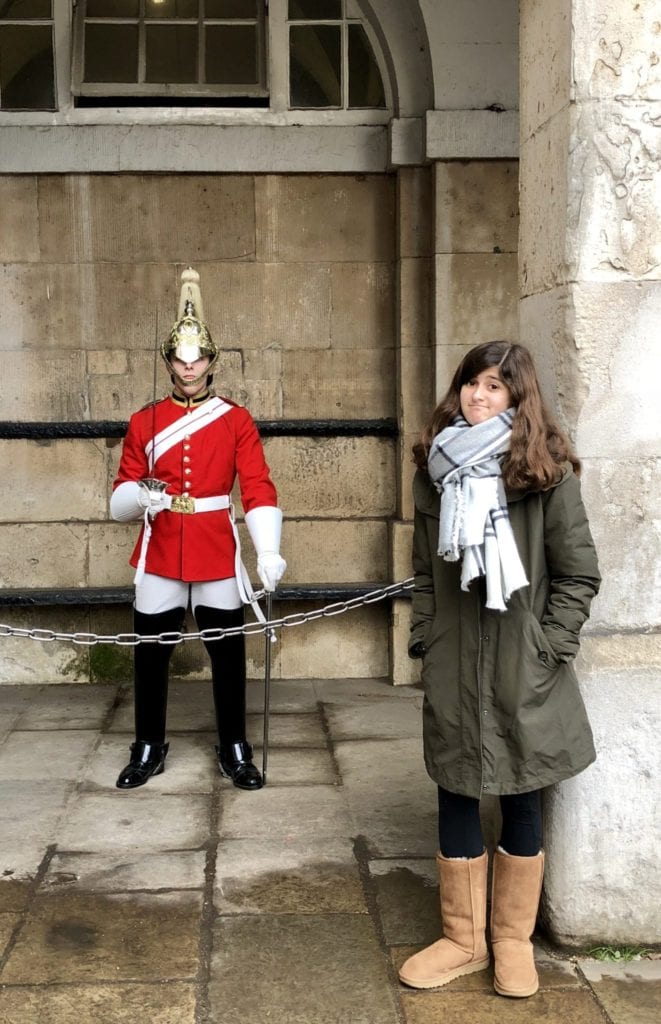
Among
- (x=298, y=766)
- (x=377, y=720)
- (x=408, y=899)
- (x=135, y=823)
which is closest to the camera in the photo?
(x=408, y=899)

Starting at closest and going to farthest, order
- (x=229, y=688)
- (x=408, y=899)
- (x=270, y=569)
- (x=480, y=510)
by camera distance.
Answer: (x=480, y=510) → (x=408, y=899) → (x=270, y=569) → (x=229, y=688)

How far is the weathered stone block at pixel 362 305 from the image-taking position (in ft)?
22.4

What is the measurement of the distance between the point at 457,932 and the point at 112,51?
16.7ft

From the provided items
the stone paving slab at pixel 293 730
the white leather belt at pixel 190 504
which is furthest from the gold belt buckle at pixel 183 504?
the stone paving slab at pixel 293 730

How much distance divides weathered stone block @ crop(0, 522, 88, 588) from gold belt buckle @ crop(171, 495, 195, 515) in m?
1.92

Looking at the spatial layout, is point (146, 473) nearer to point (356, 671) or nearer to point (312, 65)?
point (356, 671)

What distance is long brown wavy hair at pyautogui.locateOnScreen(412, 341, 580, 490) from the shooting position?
3199mm

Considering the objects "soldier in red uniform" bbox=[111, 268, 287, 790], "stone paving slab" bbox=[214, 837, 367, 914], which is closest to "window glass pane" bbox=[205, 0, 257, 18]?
"soldier in red uniform" bbox=[111, 268, 287, 790]

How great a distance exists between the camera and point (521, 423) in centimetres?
324

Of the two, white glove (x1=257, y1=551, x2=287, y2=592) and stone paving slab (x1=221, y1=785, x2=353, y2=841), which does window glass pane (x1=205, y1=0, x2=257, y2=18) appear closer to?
white glove (x1=257, y1=551, x2=287, y2=592)

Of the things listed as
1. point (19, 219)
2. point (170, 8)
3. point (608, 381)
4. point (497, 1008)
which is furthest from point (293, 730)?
point (170, 8)

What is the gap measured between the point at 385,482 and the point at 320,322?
913 millimetres

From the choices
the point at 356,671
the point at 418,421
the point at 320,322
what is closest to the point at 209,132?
the point at 320,322

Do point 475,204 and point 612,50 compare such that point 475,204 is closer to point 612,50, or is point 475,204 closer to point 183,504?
point 183,504
